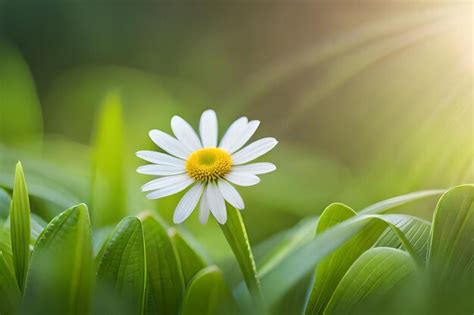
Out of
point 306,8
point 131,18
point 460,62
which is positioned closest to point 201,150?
point 460,62

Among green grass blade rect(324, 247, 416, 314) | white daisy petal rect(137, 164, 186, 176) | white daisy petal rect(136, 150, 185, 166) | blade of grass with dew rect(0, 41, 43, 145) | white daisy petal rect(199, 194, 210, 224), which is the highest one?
blade of grass with dew rect(0, 41, 43, 145)

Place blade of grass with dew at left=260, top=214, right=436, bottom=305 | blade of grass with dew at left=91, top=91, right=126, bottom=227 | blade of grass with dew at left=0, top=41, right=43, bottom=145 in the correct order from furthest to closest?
blade of grass with dew at left=0, top=41, right=43, bottom=145 → blade of grass with dew at left=91, top=91, right=126, bottom=227 → blade of grass with dew at left=260, top=214, right=436, bottom=305

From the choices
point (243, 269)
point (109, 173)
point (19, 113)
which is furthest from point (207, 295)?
point (19, 113)

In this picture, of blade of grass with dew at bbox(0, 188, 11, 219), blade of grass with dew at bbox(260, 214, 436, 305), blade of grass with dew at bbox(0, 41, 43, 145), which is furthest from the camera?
blade of grass with dew at bbox(0, 41, 43, 145)

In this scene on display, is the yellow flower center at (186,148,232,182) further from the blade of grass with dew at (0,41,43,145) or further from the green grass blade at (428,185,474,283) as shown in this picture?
the blade of grass with dew at (0,41,43,145)

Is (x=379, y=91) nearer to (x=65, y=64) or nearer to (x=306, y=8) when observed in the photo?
(x=306, y=8)

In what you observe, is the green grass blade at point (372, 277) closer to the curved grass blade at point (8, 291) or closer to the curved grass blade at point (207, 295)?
the curved grass blade at point (207, 295)

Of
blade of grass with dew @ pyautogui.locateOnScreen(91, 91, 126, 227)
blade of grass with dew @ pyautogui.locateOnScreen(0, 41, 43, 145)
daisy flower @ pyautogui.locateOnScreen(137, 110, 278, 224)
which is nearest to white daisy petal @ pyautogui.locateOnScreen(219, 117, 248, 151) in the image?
daisy flower @ pyautogui.locateOnScreen(137, 110, 278, 224)
